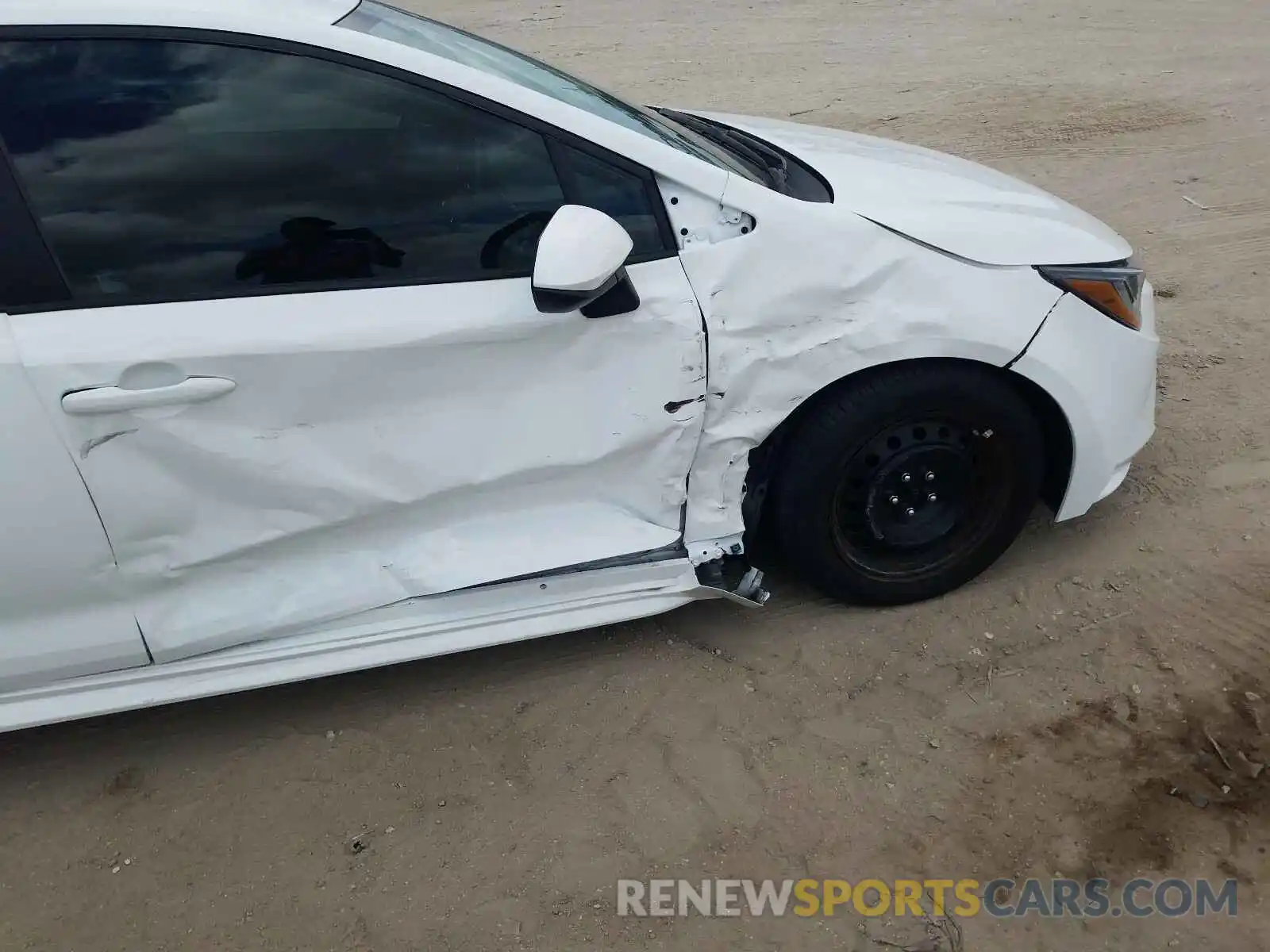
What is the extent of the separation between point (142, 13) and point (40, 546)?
1.15 metres

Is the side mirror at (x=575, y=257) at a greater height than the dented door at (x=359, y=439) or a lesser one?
greater

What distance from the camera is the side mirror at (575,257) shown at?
6.75ft

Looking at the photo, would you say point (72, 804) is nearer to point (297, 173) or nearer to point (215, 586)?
point (215, 586)

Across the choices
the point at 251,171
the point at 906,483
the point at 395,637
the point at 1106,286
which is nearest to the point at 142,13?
the point at 251,171

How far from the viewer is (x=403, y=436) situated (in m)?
2.27

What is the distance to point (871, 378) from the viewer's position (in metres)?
2.54

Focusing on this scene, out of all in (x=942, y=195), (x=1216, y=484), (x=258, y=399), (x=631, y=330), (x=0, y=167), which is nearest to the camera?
(x=0, y=167)

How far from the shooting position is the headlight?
263cm

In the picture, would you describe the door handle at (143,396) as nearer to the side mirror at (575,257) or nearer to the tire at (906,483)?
the side mirror at (575,257)

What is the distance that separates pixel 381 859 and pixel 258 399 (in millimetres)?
1108

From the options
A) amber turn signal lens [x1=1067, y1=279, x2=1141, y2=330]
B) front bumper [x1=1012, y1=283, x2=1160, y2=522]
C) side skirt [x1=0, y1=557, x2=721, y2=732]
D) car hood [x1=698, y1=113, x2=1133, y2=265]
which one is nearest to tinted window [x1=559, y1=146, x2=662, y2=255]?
car hood [x1=698, y1=113, x2=1133, y2=265]

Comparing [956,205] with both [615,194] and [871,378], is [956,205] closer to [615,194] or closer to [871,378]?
[871,378]

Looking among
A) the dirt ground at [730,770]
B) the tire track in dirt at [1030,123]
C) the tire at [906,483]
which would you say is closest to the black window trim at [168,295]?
the tire at [906,483]

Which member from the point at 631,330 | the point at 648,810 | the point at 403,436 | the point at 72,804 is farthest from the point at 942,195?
the point at 72,804
